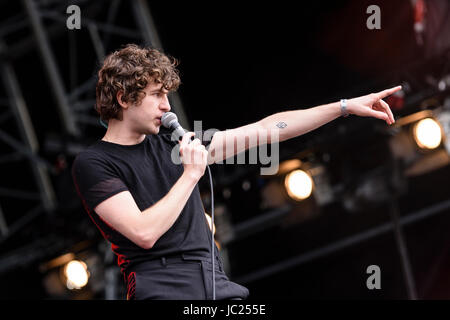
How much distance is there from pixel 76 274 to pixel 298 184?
2094mm

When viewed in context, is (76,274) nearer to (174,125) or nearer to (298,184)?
(298,184)

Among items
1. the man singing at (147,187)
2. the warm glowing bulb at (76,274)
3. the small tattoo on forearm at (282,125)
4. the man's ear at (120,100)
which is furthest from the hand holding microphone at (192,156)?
the warm glowing bulb at (76,274)

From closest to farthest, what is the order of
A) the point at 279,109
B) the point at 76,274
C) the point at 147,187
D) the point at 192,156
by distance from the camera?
1. the point at 192,156
2. the point at 147,187
3. the point at 76,274
4. the point at 279,109

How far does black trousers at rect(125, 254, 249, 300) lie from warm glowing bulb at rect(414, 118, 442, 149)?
3225 mm

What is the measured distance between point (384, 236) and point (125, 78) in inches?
197

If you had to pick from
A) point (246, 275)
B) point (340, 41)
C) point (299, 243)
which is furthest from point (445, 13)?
point (246, 275)

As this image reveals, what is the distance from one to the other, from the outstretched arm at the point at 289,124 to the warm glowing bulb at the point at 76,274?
375 centimetres

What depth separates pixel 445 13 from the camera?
455 cm

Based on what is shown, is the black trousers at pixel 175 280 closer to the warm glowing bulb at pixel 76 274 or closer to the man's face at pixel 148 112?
the man's face at pixel 148 112

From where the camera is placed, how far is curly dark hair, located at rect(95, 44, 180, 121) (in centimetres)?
211

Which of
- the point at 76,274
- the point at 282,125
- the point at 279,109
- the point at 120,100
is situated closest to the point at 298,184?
the point at 279,109

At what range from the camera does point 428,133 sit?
16.0ft

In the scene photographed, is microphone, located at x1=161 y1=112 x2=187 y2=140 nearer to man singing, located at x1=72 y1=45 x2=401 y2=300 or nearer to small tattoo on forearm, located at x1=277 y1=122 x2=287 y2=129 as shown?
man singing, located at x1=72 y1=45 x2=401 y2=300

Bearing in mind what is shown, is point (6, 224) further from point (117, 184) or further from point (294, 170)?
point (117, 184)
